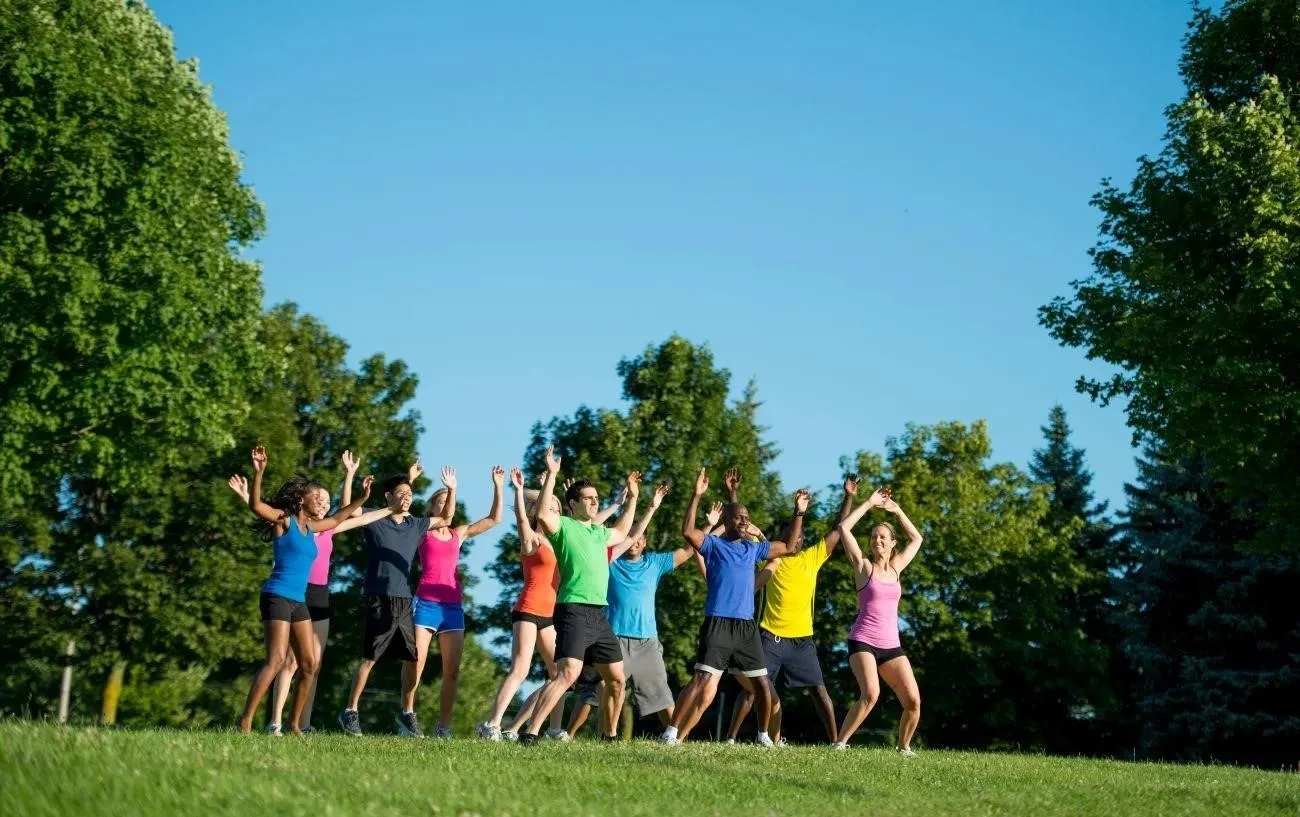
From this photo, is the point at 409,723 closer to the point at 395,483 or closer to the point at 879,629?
the point at 395,483

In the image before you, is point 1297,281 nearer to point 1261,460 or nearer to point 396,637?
point 1261,460

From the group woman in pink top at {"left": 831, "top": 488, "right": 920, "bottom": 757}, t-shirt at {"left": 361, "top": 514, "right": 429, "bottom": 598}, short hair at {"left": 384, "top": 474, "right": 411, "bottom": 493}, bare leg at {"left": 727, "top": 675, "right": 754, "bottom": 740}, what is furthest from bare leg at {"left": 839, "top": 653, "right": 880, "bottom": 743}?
short hair at {"left": 384, "top": 474, "right": 411, "bottom": 493}

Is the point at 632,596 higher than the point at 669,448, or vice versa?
the point at 669,448

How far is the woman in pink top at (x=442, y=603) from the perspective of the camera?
1387cm

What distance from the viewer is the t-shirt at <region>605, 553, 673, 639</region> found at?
1509 centimetres

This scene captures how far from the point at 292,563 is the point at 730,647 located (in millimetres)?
4805

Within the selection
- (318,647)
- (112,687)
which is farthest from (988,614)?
(318,647)

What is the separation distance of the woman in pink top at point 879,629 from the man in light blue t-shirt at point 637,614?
2.13m

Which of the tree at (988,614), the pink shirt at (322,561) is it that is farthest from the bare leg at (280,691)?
the tree at (988,614)

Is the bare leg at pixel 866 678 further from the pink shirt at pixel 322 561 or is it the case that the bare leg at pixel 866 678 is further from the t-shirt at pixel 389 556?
the pink shirt at pixel 322 561

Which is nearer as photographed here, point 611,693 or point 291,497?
point 291,497

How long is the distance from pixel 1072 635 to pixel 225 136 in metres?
29.0

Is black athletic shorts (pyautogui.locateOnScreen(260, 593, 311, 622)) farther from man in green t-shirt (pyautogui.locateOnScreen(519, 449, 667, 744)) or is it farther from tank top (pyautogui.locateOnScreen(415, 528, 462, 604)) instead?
man in green t-shirt (pyautogui.locateOnScreen(519, 449, 667, 744))

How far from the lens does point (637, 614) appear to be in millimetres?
15125
